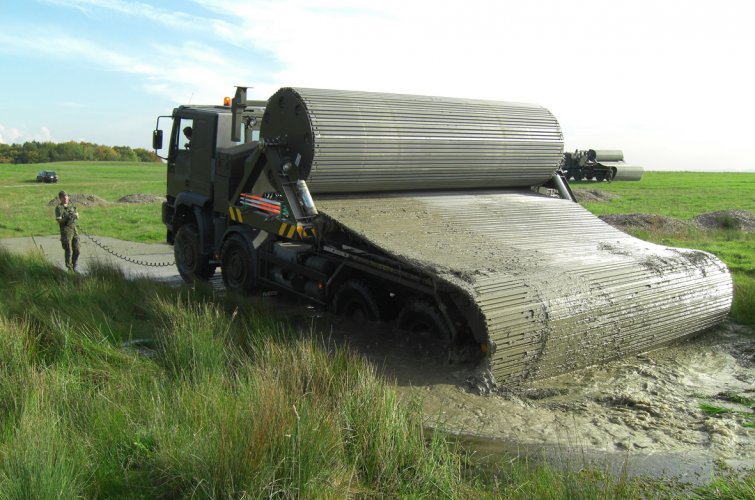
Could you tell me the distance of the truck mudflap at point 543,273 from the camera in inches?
271

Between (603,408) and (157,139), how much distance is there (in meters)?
9.31

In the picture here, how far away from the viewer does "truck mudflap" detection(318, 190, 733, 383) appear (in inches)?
271

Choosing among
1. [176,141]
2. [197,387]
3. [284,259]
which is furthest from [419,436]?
[176,141]

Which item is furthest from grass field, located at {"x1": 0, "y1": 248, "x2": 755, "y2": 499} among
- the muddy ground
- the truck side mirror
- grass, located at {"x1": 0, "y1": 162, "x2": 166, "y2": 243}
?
grass, located at {"x1": 0, "y1": 162, "x2": 166, "y2": 243}

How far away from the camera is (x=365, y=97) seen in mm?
9758

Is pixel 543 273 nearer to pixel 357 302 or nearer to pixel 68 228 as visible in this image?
pixel 357 302

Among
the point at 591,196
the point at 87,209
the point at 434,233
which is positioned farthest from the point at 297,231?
the point at 591,196

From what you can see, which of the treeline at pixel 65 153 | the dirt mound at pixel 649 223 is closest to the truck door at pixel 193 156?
the dirt mound at pixel 649 223

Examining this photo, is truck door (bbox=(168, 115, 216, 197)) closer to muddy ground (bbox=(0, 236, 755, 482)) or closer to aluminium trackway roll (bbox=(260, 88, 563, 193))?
aluminium trackway roll (bbox=(260, 88, 563, 193))

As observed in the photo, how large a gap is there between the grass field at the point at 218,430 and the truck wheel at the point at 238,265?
2949 millimetres

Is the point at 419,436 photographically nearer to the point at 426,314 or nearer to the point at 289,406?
the point at 289,406

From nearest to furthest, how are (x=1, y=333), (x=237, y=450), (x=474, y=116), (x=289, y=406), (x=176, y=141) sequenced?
(x=237, y=450)
(x=289, y=406)
(x=1, y=333)
(x=474, y=116)
(x=176, y=141)

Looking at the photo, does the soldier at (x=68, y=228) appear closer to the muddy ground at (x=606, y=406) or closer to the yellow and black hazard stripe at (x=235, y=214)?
the yellow and black hazard stripe at (x=235, y=214)

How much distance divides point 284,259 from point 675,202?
2694cm
